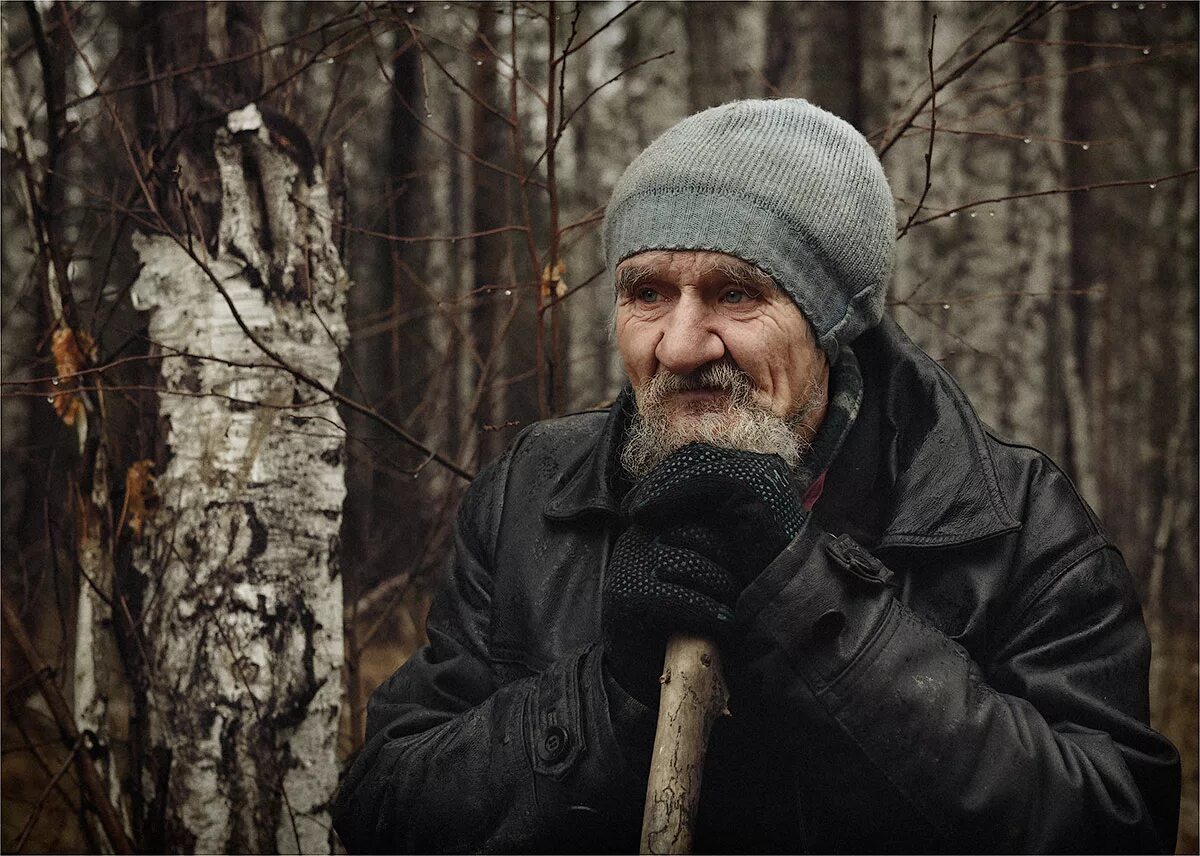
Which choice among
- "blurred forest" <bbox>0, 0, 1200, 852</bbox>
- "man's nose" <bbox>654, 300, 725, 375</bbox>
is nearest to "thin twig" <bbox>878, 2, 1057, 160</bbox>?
"blurred forest" <bbox>0, 0, 1200, 852</bbox>

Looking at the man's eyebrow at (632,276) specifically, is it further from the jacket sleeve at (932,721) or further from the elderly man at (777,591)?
the jacket sleeve at (932,721)

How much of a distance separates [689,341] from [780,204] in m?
0.33

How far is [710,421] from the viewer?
2303mm

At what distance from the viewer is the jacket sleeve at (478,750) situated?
2.14m

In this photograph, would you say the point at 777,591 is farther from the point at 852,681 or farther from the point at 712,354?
the point at 712,354

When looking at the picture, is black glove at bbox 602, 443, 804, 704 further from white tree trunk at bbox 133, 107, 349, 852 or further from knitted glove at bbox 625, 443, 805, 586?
white tree trunk at bbox 133, 107, 349, 852

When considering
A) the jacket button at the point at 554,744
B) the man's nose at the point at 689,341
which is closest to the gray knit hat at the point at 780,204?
the man's nose at the point at 689,341

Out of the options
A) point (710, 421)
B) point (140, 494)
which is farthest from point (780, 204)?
point (140, 494)

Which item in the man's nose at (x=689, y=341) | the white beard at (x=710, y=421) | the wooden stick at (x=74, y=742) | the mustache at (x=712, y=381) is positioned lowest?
the wooden stick at (x=74, y=742)

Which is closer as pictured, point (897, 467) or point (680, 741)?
point (680, 741)

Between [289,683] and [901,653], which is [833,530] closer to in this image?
[901,653]

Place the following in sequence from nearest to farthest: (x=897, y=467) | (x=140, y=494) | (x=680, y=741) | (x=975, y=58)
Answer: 1. (x=680, y=741)
2. (x=897, y=467)
3. (x=975, y=58)
4. (x=140, y=494)

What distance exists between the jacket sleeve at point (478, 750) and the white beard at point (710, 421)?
16.7 inches

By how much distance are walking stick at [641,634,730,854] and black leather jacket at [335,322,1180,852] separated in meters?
0.09
